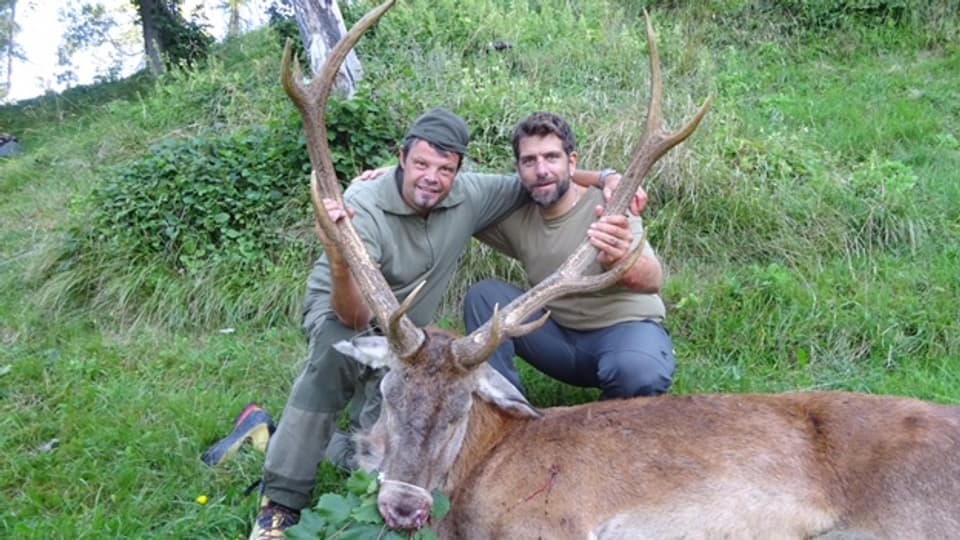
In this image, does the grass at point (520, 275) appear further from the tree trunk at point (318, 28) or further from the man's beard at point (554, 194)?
the man's beard at point (554, 194)

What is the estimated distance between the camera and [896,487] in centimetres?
371

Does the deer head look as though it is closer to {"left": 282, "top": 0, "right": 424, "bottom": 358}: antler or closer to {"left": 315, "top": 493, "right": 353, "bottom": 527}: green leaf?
{"left": 282, "top": 0, "right": 424, "bottom": 358}: antler

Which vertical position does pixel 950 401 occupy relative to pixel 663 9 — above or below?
below

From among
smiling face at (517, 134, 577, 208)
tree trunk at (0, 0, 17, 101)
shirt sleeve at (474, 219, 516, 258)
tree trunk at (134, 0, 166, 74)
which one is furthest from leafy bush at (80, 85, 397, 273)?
tree trunk at (0, 0, 17, 101)

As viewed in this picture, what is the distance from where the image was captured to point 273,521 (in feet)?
15.0

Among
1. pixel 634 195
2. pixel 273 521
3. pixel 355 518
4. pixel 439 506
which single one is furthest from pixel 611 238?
pixel 273 521

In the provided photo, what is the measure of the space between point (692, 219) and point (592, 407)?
3.63 m

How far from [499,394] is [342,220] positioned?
1143 mm

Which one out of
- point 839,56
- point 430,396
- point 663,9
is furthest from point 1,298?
point 839,56

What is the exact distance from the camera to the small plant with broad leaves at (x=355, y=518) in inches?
141

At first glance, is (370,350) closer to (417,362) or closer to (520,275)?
(417,362)

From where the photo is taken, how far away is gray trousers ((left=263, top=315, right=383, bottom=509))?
4.66 m

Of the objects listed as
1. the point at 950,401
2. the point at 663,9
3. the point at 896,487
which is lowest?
the point at 950,401

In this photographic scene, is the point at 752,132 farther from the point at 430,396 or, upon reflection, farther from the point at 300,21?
the point at 430,396
